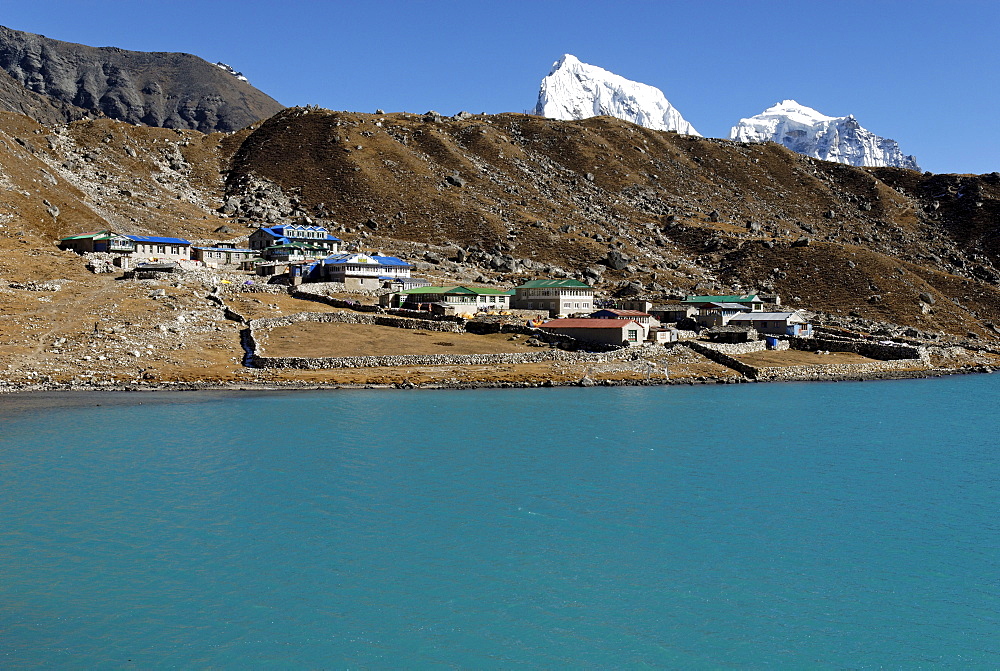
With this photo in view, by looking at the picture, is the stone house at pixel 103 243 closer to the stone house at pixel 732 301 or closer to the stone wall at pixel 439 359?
the stone wall at pixel 439 359

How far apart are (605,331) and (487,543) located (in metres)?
53.1

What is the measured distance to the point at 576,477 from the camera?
38.7 m

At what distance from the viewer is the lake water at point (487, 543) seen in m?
21.4

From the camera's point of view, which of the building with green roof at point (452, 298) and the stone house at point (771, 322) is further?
the stone house at point (771, 322)

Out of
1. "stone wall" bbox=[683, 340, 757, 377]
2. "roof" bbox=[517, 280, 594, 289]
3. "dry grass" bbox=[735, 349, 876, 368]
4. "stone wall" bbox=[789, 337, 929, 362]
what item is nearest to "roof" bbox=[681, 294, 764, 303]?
"stone wall" bbox=[789, 337, 929, 362]

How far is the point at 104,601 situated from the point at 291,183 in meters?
158

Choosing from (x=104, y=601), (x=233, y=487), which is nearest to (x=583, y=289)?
(x=233, y=487)

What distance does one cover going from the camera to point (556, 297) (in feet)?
333

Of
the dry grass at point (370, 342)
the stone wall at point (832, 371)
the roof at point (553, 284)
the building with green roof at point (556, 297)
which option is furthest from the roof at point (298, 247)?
the stone wall at point (832, 371)

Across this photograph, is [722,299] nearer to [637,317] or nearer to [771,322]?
[771,322]

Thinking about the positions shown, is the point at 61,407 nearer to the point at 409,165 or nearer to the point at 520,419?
the point at 520,419

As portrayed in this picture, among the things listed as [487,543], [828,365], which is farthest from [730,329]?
[487,543]

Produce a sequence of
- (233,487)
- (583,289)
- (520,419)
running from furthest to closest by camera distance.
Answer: (583,289) → (520,419) → (233,487)

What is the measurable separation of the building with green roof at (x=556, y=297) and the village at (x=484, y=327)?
0.18 metres
